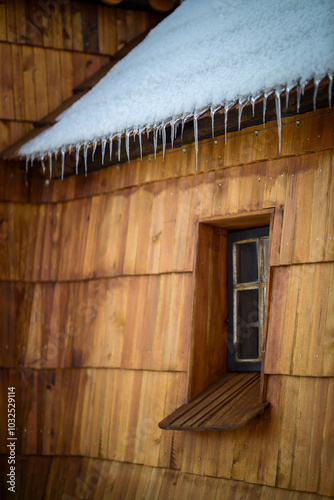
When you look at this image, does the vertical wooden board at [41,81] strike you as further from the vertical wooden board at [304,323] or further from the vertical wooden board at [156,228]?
the vertical wooden board at [304,323]

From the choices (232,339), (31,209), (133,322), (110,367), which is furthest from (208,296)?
(31,209)

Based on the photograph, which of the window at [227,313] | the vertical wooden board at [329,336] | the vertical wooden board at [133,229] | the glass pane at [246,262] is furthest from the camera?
the vertical wooden board at [133,229]

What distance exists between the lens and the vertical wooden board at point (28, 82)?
4.98m

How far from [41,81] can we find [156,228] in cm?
182


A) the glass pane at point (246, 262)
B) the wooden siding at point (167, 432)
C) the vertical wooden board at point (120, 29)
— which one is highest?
the vertical wooden board at point (120, 29)

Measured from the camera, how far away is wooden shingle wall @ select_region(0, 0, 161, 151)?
16.1 feet

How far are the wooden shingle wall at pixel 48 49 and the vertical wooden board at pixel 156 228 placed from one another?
4.81 ft

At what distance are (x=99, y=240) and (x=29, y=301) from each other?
816mm

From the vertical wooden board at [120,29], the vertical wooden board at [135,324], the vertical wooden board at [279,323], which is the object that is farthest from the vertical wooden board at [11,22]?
the vertical wooden board at [279,323]

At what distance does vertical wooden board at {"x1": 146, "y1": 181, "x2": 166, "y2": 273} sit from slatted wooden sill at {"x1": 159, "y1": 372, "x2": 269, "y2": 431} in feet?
2.91

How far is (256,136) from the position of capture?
362cm

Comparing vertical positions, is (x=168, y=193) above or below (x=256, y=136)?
below

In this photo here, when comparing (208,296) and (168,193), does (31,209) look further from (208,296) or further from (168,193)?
(208,296)

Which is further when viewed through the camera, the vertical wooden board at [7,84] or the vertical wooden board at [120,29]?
the vertical wooden board at [120,29]
